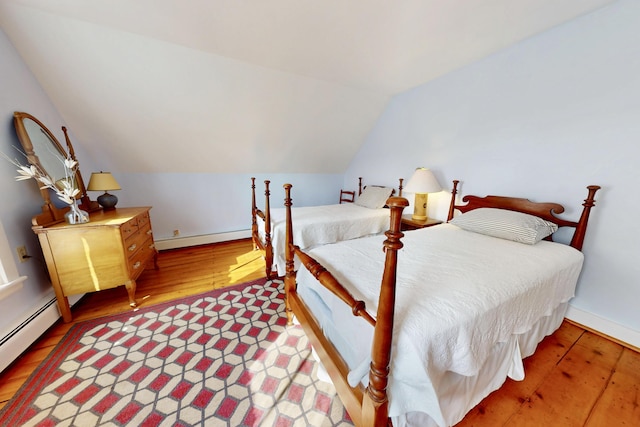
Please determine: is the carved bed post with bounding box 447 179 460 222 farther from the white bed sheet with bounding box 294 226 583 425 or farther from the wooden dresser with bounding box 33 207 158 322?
the wooden dresser with bounding box 33 207 158 322

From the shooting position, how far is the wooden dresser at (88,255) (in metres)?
1.73

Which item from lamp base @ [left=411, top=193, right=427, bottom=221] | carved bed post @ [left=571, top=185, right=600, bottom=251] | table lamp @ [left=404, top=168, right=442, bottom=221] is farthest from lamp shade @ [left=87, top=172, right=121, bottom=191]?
carved bed post @ [left=571, top=185, right=600, bottom=251]

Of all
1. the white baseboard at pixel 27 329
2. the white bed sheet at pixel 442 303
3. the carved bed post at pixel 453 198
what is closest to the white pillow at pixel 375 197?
the carved bed post at pixel 453 198

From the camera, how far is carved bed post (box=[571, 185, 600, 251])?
1648 millimetres

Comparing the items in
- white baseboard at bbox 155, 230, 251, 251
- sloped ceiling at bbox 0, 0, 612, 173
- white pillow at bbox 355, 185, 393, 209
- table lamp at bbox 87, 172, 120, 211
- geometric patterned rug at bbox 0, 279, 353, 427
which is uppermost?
sloped ceiling at bbox 0, 0, 612, 173

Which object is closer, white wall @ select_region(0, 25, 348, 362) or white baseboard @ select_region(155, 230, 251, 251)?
white wall @ select_region(0, 25, 348, 362)

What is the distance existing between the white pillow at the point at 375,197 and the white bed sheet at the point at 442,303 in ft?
5.09

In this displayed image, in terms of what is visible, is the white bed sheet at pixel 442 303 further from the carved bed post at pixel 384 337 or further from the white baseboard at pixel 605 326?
the white baseboard at pixel 605 326

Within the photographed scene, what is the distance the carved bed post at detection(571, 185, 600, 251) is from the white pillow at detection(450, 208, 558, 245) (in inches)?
5.0

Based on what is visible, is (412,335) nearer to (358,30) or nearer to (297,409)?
(297,409)

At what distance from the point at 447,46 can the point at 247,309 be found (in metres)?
3.01

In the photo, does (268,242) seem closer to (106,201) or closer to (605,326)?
(106,201)

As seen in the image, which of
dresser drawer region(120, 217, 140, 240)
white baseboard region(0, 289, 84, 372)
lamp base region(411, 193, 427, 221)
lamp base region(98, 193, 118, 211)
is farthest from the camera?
lamp base region(411, 193, 427, 221)

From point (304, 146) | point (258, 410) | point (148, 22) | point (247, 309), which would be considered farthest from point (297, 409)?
point (304, 146)
